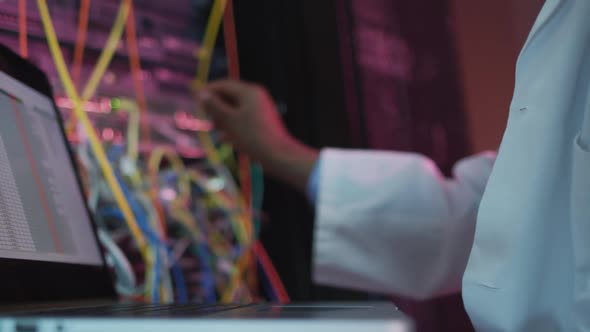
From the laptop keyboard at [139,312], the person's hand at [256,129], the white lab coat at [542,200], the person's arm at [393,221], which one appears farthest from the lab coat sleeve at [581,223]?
the person's hand at [256,129]

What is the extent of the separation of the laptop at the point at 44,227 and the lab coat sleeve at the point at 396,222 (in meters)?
0.35

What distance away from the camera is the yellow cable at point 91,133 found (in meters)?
0.86

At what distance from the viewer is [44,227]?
613 mm

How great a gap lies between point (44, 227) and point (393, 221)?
20.3 inches

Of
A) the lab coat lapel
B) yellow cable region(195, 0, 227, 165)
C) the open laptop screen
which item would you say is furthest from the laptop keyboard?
yellow cable region(195, 0, 227, 165)

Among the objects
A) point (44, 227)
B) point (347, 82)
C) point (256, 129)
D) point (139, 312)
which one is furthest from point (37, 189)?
A: point (347, 82)

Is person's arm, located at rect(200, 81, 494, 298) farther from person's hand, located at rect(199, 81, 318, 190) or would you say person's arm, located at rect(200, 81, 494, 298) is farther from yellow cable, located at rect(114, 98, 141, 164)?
yellow cable, located at rect(114, 98, 141, 164)

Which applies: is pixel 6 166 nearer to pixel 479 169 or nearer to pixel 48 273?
pixel 48 273

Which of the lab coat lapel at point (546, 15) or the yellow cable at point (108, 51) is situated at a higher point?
the yellow cable at point (108, 51)

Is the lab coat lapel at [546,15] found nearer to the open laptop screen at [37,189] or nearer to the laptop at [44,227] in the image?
the laptop at [44,227]

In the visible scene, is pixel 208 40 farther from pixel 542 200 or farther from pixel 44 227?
pixel 542 200

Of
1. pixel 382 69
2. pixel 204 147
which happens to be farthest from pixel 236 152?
pixel 382 69

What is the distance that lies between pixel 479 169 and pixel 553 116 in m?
0.41

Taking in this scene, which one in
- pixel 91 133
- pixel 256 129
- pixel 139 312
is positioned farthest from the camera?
pixel 256 129
